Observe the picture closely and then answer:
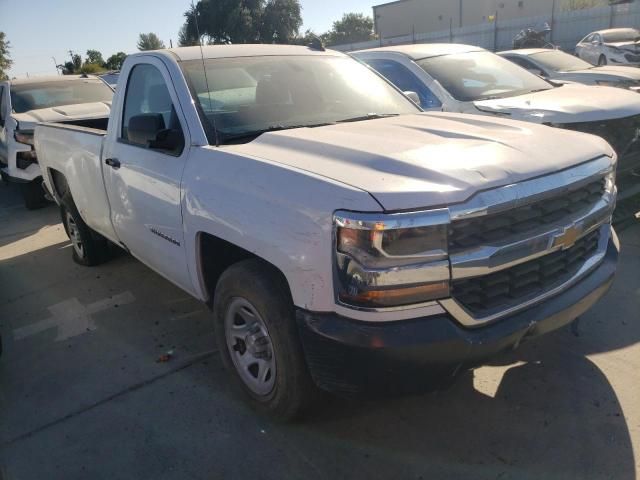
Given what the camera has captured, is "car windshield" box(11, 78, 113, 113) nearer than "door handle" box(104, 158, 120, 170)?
No

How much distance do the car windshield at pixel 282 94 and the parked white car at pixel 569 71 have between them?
5.70 meters

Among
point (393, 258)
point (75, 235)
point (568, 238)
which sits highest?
point (393, 258)

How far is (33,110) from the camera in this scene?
8.64 metres

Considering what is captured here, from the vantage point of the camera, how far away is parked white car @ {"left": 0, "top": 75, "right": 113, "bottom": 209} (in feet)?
26.1

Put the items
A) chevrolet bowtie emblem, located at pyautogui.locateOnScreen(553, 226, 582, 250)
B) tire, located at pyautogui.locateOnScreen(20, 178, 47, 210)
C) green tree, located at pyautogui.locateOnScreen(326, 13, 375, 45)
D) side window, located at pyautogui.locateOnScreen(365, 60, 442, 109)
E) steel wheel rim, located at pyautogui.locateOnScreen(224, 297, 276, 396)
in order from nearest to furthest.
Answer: chevrolet bowtie emblem, located at pyautogui.locateOnScreen(553, 226, 582, 250) < steel wheel rim, located at pyautogui.locateOnScreen(224, 297, 276, 396) < side window, located at pyautogui.locateOnScreen(365, 60, 442, 109) < tire, located at pyautogui.locateOnScreen(20, 178, 47, 210) < green tree, located at pyautogui.locateOnScreen(326, 13, 375, 45)

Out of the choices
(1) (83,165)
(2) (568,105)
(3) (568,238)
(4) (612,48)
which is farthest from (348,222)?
(4) (612,48)

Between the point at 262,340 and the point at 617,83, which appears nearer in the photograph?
the point at 262,340

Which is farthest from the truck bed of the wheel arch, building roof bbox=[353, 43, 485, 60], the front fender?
building roof bbox=[353, 43, 485, 60]

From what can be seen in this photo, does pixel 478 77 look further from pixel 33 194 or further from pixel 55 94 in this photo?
pixel 55 94

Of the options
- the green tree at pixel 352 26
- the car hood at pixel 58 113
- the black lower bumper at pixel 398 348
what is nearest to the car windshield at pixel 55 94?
the car hood at pixel 58 113

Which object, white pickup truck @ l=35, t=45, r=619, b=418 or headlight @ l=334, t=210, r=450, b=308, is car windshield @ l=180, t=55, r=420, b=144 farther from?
headlight @ l=334, t=210, r=450, b=308

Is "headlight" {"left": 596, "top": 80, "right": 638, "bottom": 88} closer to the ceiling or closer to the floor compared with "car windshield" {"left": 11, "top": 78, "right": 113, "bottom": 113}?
closer to the floor

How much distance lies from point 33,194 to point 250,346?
6925 mm

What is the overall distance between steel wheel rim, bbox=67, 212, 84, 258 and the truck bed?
0.51 m
